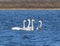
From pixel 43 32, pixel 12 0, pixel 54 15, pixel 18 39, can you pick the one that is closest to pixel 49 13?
pixel 54 15

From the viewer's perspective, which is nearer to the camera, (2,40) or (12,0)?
(2,40)

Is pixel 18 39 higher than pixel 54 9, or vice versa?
pixel 18 39

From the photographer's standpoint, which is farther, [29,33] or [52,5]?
[52,5]

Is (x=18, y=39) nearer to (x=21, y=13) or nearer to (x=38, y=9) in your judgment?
(x=38, y=9)

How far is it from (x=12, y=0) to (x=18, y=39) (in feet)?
32.1

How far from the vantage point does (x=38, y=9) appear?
22734mm

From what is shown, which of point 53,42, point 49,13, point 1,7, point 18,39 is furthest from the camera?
point 49,13

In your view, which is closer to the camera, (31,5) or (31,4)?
(31,5)

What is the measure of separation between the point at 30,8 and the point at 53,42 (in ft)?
33.8

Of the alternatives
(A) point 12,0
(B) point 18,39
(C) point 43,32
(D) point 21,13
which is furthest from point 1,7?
(B) point 18,39

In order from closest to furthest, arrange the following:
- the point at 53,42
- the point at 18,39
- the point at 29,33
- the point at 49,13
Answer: the point at 53,42 < the point at 18,39 < the point at 29,33 < the point at 49,13

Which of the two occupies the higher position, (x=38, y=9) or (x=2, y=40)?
(x=2, y=40)

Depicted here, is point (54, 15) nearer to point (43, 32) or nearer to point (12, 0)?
point (12, 0)

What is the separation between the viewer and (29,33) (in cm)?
1495
